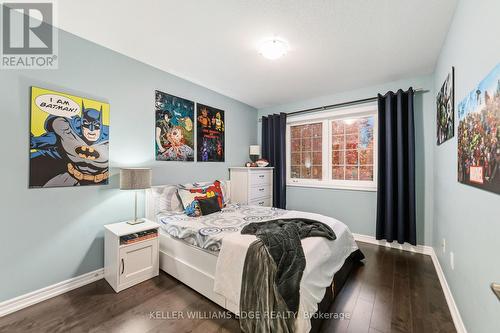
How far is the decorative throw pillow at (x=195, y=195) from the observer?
2.62 meters

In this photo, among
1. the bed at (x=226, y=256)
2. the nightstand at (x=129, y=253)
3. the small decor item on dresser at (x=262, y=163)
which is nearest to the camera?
the bed at (x=226, y=256)

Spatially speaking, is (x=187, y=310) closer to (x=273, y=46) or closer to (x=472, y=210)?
(x=472, y=210)

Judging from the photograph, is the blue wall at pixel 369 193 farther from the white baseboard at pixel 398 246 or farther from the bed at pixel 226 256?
the bed at pixel 226 256

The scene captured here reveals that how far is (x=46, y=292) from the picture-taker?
1.90m

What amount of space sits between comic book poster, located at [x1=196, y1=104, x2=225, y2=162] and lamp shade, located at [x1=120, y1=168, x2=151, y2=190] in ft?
3.76

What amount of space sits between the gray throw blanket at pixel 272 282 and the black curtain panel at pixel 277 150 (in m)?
2.37

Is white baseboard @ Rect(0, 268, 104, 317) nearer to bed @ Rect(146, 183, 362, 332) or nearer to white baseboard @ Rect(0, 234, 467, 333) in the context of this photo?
white baseboard @ Rect(0, 234, 467, 333)

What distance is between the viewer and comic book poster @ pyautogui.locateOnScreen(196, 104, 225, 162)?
132 inches

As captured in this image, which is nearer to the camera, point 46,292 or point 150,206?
point 46,292

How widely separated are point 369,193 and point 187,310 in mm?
3011

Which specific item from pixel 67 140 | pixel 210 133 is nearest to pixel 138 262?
pixel 67 140

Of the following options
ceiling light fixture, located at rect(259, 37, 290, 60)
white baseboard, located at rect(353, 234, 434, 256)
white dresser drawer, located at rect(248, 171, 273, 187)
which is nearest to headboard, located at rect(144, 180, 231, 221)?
white dresser drawer, located at rect(248, 171, 273, 187)

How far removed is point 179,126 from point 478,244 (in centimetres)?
320

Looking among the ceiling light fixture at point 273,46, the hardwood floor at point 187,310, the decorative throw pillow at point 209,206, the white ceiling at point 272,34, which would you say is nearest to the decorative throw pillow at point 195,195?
the decorative throw pillow at point 209,206
